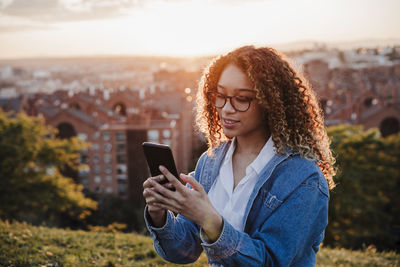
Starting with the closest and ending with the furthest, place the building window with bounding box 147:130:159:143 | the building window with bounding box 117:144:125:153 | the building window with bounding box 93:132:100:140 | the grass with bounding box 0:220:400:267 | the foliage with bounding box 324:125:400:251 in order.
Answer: the grass with bounding box 0:220:400:267, the foliage with bounding box 324:125:400:251, the building window with bounding box 147:130:159:143, the building window with bounding box 117:144:125:153, the building window with bounding box 93:132:100:140

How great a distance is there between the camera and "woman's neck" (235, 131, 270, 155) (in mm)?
2123

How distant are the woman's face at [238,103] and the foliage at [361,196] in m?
17.4

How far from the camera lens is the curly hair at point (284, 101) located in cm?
193

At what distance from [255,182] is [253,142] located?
0.26 meters

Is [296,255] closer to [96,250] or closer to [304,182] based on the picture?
[304,182]

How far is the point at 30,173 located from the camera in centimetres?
1753

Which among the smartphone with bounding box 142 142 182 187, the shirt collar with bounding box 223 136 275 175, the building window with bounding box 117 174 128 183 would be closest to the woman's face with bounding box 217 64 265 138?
the shirt collar with bounding box 223 136 275 175

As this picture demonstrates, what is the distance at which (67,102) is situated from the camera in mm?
44531

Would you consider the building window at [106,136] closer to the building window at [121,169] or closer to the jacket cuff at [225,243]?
the building window at [121,169]

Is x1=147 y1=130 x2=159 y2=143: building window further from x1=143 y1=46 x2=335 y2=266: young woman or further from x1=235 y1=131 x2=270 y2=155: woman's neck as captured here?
x1=235 y1=131 x2=270 y2=155: woman's neck

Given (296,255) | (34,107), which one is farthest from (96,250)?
(34,107)

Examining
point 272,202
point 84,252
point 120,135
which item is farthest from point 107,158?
point 272,202

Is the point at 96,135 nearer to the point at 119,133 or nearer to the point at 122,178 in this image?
the point at 119,133

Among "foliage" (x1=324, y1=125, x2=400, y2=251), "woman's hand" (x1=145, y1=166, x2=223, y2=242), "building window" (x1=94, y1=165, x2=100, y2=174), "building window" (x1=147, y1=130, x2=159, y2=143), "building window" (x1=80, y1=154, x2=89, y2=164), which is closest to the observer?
"woman's hand" (x1=145, y1=166, x2=223, y2=242)
